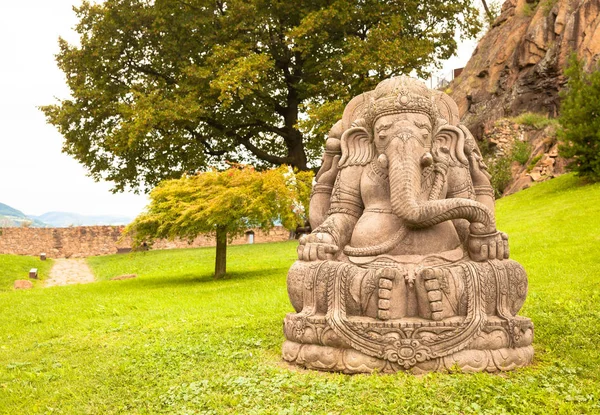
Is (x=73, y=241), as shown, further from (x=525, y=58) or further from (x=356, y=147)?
(x=356, y=147)

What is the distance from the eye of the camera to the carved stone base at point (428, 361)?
13.1 ft

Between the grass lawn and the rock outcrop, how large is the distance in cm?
1266

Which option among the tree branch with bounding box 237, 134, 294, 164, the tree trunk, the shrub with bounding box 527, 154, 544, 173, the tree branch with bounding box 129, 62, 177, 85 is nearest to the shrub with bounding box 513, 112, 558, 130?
the shrub with bounding box 527, 154, 544, 173

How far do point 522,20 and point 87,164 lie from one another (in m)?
19.3

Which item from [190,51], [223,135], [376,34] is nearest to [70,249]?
[223,135]

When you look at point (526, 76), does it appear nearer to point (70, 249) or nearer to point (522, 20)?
point (522, 20)

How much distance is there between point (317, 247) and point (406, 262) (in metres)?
0.72

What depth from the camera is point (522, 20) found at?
24.7 m

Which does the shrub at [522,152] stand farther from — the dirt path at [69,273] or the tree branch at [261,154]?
the dirt path at [69,273]

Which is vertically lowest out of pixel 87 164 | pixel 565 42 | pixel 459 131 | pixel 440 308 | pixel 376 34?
pixel 440 308

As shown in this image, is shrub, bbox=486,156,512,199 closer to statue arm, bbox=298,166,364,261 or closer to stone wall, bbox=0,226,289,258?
stone wall, bbox=0,226,289,258

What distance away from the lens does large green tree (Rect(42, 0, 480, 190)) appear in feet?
54.3

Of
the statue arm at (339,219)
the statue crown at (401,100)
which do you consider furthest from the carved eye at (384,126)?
the statue arm at (339,219)

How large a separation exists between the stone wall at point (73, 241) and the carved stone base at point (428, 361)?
22805 millimetres
